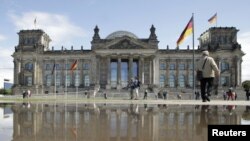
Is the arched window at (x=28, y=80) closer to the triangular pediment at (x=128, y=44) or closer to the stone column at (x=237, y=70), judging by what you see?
the triangular pediment at (x=128, y=44)

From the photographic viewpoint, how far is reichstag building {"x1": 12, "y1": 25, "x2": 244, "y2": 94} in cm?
7825

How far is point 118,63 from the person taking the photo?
7862 centimetres

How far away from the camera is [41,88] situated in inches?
3233

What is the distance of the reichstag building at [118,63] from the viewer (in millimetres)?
78250

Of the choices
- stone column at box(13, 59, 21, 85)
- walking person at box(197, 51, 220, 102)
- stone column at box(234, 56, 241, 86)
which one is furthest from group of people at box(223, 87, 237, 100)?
stone column at box(13, 59, 21, 85)

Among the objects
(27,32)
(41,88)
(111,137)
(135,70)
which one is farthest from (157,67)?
(111,137)

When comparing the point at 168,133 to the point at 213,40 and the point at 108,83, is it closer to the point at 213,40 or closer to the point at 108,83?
the point at 108,83

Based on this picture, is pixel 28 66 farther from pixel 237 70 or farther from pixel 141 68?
pixel 237 70

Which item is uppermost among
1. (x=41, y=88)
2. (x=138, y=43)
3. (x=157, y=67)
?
(x=138, y=43)

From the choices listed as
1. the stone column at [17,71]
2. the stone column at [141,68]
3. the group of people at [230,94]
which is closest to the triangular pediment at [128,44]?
the stone column at [141,68]

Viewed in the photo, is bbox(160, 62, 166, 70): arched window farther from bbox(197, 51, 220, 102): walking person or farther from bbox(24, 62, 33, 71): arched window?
bbox(197, 51, 220, 102): walking person

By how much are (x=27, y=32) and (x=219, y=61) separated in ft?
161

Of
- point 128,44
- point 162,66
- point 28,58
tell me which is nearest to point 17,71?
point 28,58

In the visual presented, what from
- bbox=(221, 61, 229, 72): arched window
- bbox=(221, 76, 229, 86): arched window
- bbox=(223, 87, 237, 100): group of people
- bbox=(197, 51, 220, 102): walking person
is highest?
bbox=(221, 61, 229, 72): arched window
